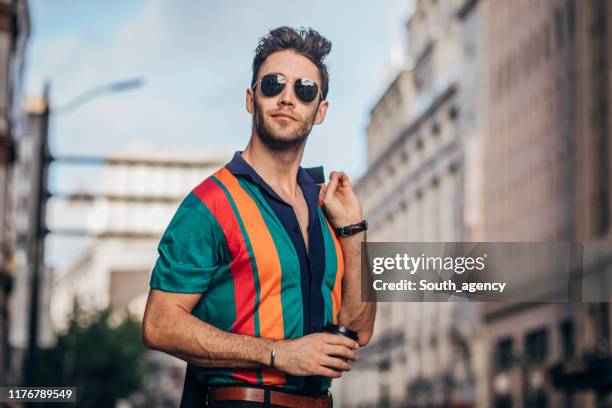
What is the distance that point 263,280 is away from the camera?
386 centimetres

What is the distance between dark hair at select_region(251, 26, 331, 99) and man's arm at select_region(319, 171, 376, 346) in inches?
17.2

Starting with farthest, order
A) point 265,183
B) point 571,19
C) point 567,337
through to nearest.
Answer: point 567,337, point 571,19, point 265,183

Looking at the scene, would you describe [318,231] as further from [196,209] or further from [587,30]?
[587,30]

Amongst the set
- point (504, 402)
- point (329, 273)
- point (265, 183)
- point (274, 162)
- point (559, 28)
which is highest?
point (559, 28)

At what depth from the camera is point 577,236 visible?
57344 millimetres

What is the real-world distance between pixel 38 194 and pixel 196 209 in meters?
19.9

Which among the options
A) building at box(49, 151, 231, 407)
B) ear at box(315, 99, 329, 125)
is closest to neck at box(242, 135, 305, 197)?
ear at box(315, 99, 329, 125)

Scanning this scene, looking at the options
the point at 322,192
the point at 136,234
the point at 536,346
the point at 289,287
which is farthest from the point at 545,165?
the point at 136,234

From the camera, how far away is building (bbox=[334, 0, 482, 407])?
80.1m

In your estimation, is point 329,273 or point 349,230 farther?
point 349,230

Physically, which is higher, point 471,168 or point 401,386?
point 471,168

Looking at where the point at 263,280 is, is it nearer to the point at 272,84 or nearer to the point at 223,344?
the point at 223,344

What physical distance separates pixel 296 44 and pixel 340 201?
1.85ft

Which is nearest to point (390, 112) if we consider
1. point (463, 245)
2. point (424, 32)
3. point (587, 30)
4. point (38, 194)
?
point (424, 32)
